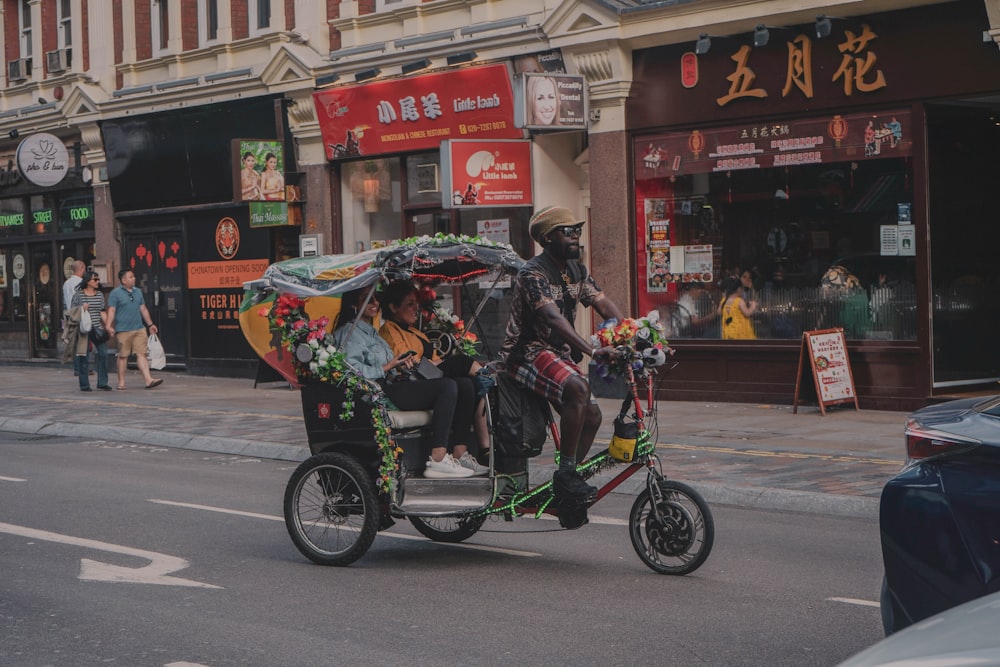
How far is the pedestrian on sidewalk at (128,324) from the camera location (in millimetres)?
20859

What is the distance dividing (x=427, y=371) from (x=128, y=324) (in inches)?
541

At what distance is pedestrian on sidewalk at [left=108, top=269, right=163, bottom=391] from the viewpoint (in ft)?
68.4

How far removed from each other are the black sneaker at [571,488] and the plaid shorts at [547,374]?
0.41 m

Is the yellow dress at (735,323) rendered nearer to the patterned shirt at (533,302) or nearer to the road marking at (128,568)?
the patterned shirt at (533,302)

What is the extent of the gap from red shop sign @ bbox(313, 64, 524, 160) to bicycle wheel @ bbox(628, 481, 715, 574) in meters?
11.4

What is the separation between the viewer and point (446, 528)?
8602mm

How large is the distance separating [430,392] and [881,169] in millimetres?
8811

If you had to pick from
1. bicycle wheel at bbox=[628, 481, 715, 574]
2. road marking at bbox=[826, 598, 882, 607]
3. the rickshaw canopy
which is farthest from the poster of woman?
road marking at bbox=[826, 598, 882, 607]

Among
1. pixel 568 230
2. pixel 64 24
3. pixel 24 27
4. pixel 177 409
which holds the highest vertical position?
pixel 24 27

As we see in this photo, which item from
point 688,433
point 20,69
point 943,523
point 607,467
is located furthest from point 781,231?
point 20,69

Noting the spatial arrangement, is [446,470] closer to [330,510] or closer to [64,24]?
[330,510]

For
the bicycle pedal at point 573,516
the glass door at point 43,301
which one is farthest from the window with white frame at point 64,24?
the bicycle pedal at point 573,516

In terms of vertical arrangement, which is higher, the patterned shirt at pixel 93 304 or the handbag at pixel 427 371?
the patterned shirt at pixel 93 304

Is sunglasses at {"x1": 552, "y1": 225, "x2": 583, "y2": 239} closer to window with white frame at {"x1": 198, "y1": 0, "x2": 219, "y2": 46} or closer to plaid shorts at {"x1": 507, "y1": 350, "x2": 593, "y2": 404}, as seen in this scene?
plaid shorts at {"x1": 507, "y1": 350, "x2": 593, "y2": 404}
